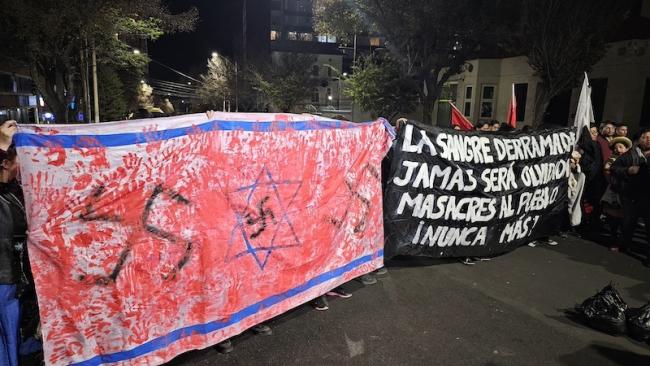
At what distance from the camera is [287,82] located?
124 ft

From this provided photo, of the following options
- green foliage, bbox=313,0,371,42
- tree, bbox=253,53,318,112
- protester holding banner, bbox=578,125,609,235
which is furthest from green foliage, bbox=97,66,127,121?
protester holding banner, bbox=578,125,609,235

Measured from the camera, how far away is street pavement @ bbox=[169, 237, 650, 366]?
329 cm

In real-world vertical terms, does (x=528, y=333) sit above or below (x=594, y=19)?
below

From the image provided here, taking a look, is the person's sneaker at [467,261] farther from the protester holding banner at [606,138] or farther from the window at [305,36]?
the window at [305,36]

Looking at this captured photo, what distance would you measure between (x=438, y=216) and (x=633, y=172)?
3.17 meters

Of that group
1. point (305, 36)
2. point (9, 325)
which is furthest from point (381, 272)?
point (305, 36)

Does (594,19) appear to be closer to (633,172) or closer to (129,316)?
(633,172)

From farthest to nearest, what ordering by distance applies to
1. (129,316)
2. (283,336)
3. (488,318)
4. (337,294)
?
1. (337,294)
2. (488,318)
3. (283,336)
4. (129,316)

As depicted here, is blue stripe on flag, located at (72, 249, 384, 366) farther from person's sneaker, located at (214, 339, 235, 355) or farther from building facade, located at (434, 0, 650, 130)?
building facade, located at (434, 0, 650, 130)

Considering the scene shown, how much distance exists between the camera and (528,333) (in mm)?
3688

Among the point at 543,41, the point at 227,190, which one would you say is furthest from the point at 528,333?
the point at 543,41

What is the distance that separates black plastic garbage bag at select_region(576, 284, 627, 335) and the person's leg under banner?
4.65 metres

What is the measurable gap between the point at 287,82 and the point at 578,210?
3346 cm

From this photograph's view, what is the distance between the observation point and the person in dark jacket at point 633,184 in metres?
5.71
